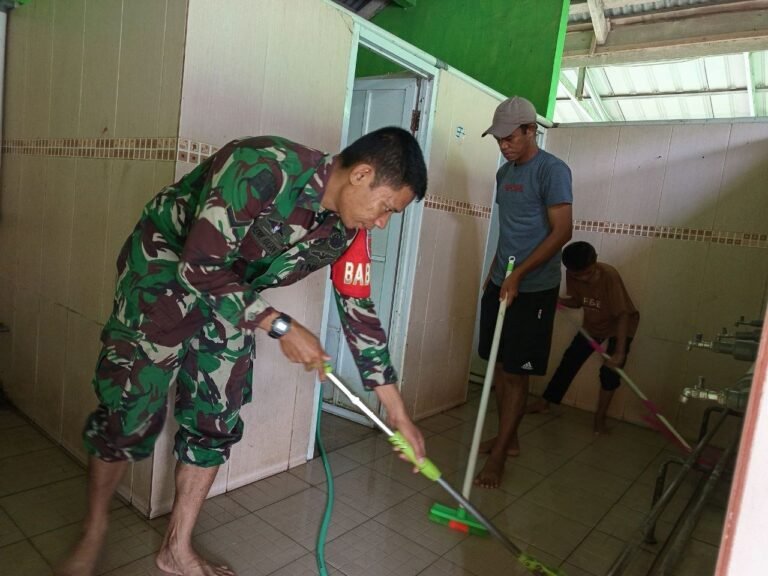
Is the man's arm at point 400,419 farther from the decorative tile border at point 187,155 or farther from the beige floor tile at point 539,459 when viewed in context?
the beige floor tile at point 539,459

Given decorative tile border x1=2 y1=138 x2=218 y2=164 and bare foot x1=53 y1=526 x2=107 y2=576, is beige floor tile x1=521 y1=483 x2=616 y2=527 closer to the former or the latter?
bare foot x1=53 y1=526 x2=107 y2=576

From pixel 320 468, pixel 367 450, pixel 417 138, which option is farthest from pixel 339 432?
pixel 417 138

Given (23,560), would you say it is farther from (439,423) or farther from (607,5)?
(607,5)

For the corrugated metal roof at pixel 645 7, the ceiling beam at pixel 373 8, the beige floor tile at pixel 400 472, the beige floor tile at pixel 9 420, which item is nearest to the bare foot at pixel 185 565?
the beige floor tile at pixel 400 472

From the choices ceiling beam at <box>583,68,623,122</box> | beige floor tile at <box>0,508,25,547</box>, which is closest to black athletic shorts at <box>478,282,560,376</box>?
beige floor tile at <box>0,508,25,547</box>

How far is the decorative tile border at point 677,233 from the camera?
3.02 metres

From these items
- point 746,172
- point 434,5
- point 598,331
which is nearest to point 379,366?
point 598,331

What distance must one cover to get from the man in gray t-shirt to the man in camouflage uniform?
3.47 feet

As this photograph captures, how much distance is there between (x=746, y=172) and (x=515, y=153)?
66.6 inches

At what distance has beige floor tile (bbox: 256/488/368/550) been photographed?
5.91ft

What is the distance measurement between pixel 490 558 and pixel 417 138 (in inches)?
78.0

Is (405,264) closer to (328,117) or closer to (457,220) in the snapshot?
(457,220)

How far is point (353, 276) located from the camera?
1.44 meters

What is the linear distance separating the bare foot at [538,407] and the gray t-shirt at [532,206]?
132 centimetres
